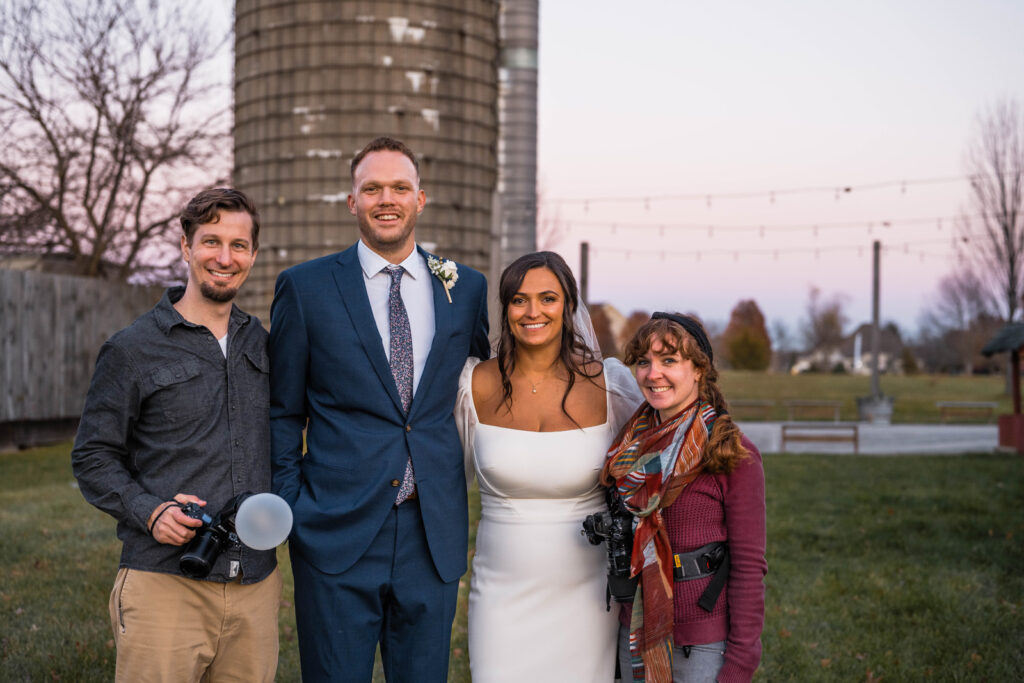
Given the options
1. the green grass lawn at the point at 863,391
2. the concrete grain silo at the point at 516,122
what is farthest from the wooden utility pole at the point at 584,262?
the green grass lawn at the point at 863,391

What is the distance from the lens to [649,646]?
310cm

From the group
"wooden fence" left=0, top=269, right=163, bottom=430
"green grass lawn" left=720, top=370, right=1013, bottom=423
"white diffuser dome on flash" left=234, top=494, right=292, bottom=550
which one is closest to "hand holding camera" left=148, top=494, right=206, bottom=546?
"white diffuser dome on flash" left=234, top=494, right=292, bottom=550

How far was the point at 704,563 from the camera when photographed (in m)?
3.10

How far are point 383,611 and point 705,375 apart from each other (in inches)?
59.3

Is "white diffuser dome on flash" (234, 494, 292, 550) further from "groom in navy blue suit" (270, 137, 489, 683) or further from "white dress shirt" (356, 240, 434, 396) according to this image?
"white dress shirt" (356, 240, 434, 396)

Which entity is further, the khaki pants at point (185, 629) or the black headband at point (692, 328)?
the black headband at point (692, 328)

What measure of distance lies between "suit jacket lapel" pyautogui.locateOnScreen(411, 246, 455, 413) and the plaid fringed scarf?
0.81 m

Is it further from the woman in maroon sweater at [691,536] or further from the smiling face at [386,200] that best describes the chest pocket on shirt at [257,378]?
the woman in maroon sweater at [691,536]

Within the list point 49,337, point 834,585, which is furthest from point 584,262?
point 834,585

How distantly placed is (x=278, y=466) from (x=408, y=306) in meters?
0.79

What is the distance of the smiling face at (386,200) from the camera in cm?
354

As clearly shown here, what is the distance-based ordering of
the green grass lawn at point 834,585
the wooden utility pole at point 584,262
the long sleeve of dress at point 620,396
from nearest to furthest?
the long sleeve of dress at point 620,396, the green grass lawn at point 834,585, the wooden utility pole at point 584,262

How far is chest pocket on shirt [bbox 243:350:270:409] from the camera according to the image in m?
3.23

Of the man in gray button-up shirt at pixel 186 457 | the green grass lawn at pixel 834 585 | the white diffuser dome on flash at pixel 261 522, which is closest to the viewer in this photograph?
the white diffuser dome on flash at pixel 261 522
